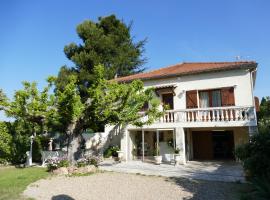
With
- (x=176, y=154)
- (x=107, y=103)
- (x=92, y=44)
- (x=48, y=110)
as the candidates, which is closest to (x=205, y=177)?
(x=176, y=154)

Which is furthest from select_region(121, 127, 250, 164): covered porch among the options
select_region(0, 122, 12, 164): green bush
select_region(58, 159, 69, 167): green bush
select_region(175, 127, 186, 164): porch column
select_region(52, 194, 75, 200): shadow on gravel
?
select_region(52, 194, 75, 200): shadow on gravel

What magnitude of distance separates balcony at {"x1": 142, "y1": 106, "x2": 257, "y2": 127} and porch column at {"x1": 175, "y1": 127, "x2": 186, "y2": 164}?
0.58 m

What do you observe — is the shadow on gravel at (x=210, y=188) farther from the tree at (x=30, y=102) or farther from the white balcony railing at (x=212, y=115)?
the tree at (x=30, y=102)

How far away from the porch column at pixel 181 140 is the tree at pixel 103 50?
1986 centimetres

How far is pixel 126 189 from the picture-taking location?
12141 millimetres

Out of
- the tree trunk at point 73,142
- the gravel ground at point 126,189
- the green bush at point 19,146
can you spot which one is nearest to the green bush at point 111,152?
the tree trunk at point 73,142

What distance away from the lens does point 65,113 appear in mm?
17062

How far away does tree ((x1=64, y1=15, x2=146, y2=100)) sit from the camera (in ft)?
127

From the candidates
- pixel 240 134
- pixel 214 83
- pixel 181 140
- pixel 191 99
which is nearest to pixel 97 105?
pixel 181 140

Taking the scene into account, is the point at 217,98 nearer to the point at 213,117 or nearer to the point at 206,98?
the point at 206,98

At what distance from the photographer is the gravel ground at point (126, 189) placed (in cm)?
1080

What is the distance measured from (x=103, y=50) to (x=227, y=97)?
932 inches

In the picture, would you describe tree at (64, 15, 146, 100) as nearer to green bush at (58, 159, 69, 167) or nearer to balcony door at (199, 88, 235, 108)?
balcony door at (199, 88, 235, 108)

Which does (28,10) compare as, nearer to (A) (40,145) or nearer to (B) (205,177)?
(A) (40,145)
